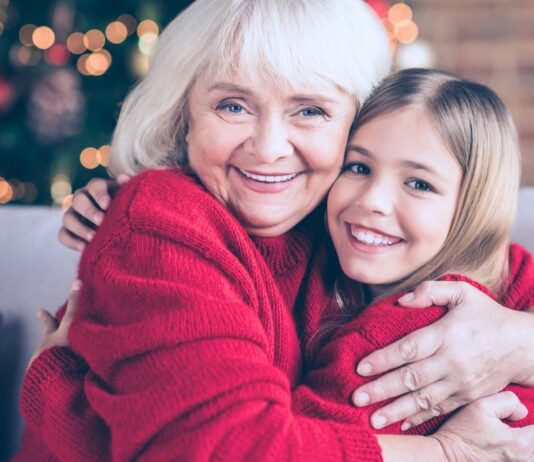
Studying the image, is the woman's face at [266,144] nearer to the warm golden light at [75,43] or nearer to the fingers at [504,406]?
the fingers at [504,406]

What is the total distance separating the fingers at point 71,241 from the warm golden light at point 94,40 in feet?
5.35

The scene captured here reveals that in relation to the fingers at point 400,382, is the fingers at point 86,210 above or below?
above

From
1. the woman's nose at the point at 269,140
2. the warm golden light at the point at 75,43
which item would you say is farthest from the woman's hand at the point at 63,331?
the warm golden light at the point at 75,43

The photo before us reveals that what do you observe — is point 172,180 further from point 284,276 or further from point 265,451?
point 265,451

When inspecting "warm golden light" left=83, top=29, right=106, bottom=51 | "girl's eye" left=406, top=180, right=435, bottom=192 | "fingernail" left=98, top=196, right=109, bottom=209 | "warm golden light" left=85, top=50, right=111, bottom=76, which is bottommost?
"girl's eye" left=406, top=180, right=435, bottom=192

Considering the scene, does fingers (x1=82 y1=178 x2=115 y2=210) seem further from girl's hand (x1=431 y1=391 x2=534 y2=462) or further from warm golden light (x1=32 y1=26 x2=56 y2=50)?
warm golden light (x1=32 y1=26 x2=56 y2=50)

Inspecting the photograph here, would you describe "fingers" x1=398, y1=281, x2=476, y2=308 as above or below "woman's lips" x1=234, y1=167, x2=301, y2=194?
below

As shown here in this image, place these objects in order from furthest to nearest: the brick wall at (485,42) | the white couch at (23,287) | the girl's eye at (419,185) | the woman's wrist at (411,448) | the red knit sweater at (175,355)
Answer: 1. the brick wall at (485,42)
2. the white couch at (23,287)
3. the girl's eye at (419,185)
4. the woman's wrist at (411,448)
5. the red knit sweater at (175,355)

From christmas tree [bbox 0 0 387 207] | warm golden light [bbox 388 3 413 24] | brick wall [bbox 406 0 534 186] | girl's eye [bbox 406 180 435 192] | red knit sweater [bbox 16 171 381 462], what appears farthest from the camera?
brick wall [bbox 406 0 534 186]

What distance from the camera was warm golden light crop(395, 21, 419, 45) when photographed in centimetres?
353

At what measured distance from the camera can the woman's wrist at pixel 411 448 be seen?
3.64ft

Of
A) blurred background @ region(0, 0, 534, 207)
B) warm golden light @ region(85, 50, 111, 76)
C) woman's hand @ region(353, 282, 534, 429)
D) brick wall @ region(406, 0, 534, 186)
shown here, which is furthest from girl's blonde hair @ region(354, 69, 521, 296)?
brick wall @ region(406, 0, 534, 186)

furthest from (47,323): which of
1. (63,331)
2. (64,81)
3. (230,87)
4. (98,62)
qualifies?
(98,62)

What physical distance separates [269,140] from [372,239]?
28cm
